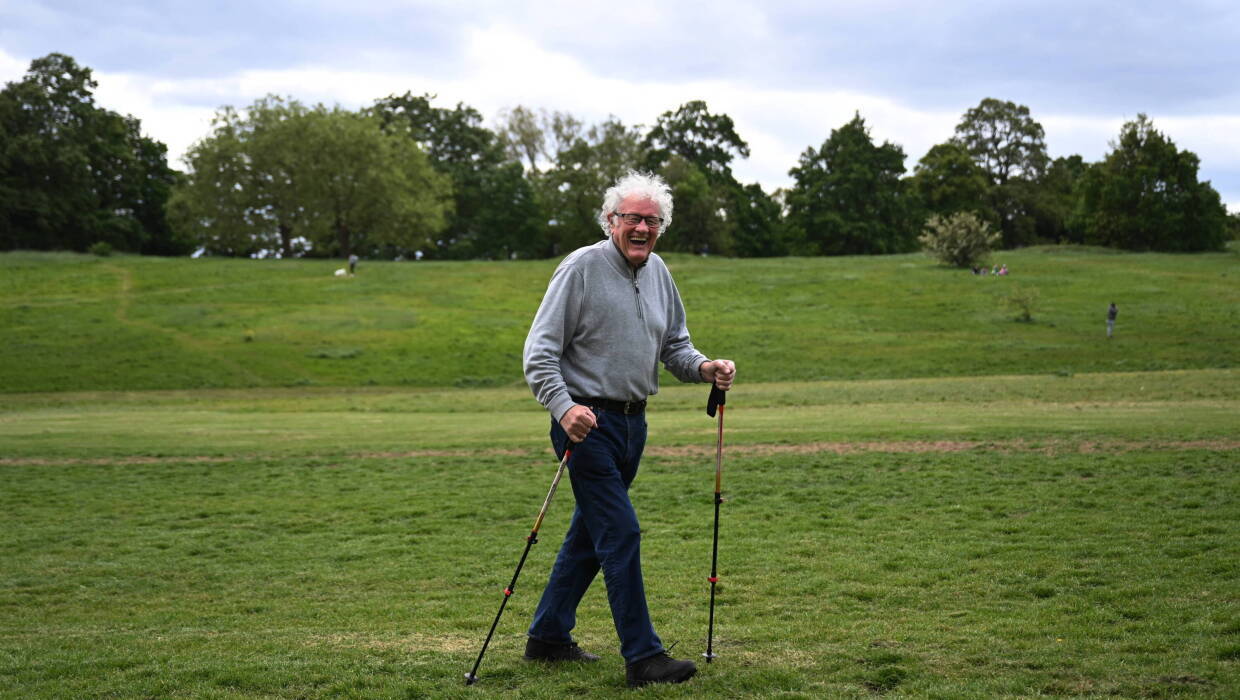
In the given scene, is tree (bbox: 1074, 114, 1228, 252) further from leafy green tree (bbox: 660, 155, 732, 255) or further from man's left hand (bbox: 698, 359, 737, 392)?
man's left hand (bbox: 698, 359, 737, 392)

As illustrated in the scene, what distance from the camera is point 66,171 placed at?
266ft

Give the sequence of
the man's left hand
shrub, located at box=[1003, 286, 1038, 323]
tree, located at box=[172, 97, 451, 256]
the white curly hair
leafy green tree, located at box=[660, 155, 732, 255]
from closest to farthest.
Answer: the white curly hair
the man's left hand
shrub, located at box=[1003, 286, 1038, 323]
tree, located at box=[172, 97, 451, 256]
leafy green tree, located at box=[660, 155, 732, 255]

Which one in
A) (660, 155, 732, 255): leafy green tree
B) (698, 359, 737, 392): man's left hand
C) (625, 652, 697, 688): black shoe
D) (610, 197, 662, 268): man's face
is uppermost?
(660, 155, 732, 255): leafy green tree

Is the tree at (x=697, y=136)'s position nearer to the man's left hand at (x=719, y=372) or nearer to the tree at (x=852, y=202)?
the tree at (x=852, y=202)

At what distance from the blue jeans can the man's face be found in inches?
35.7

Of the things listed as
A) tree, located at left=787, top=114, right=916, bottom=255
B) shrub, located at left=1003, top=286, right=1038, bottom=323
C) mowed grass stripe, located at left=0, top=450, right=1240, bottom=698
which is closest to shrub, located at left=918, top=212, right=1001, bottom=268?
shrub, located at left=1003, top=286, right=1038, bottom=323

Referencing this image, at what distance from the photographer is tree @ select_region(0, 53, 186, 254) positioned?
7988 cm

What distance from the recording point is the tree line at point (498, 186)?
7662 cm

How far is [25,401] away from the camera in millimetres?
35312

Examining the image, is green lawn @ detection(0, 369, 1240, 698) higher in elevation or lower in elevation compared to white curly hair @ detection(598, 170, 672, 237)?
lower

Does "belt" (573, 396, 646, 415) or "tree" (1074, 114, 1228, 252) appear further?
"tree" (1074, 114, 1228, 252)

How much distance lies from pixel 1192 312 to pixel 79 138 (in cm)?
7934

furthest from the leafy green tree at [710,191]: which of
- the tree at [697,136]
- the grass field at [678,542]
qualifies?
the grass field at [678,542]

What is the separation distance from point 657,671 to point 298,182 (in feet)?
Answer: 244
